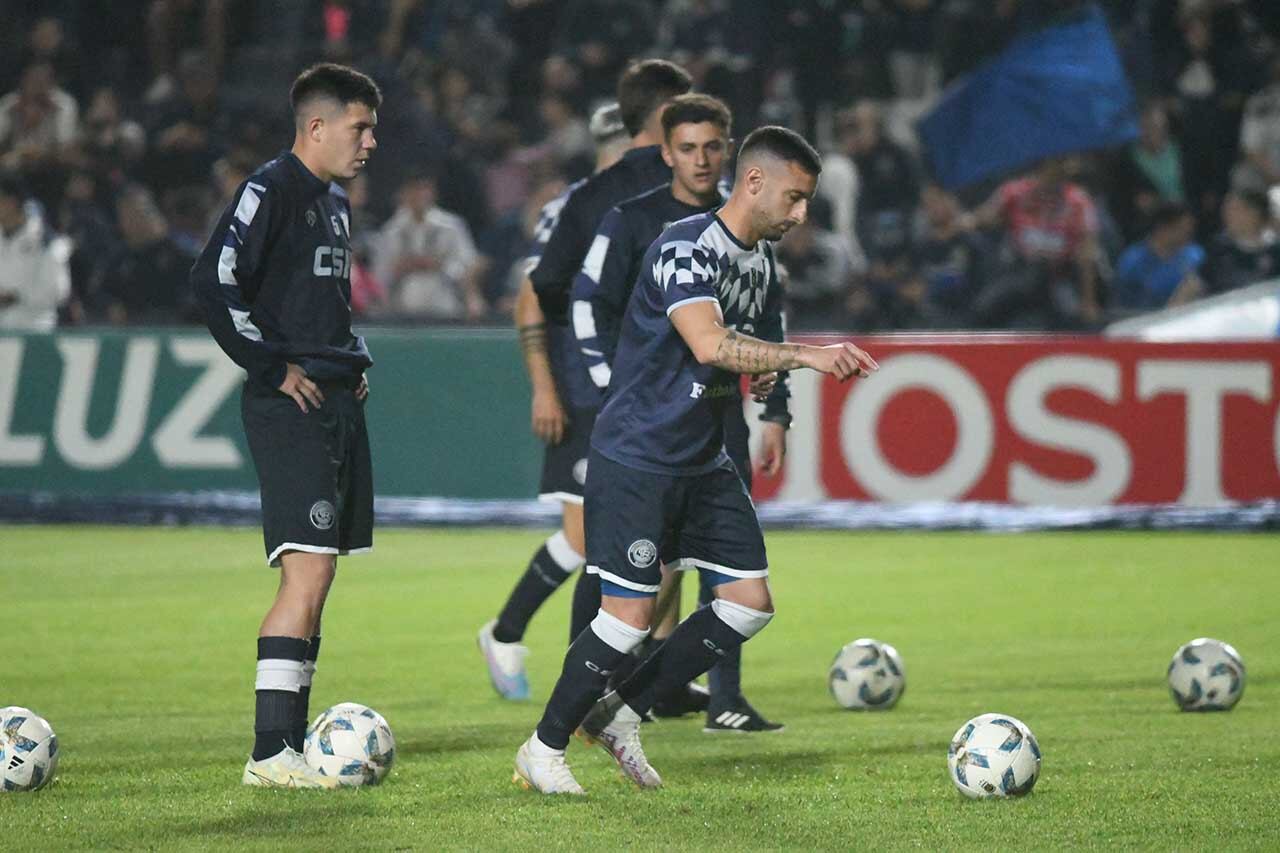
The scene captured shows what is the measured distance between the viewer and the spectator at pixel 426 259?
16.7 m

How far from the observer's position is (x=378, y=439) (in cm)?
1486

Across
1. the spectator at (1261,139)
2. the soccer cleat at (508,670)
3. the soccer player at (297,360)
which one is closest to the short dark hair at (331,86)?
the soccer player at (297,360)

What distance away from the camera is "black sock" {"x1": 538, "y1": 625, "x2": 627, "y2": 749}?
6055 mm

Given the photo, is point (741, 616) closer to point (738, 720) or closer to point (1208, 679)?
point (738, 720)

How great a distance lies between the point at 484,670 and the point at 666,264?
3.50 m

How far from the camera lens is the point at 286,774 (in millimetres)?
6207

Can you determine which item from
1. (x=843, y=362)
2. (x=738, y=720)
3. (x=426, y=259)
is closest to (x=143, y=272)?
(x=426, y=259)

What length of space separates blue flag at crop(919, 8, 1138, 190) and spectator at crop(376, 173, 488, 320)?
3975 millimetres

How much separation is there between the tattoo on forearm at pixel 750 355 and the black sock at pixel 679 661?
91 centimetres

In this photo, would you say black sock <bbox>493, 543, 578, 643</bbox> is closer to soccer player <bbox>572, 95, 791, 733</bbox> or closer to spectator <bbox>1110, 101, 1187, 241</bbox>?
soccer player <bbox>572, 95, 791, 733</bbox>

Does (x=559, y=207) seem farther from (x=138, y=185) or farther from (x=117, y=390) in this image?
(x=138, y=185)

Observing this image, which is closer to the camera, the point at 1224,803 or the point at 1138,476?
the point at 1224,803

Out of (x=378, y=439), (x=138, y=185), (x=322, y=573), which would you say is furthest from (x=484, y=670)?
(x=138, y=185)

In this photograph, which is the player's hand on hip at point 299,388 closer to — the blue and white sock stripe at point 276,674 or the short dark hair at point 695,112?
the blue and white sock stripe at point 276,674
